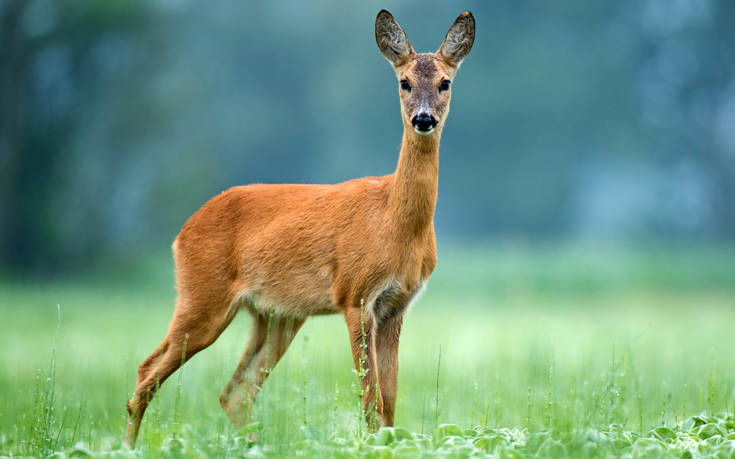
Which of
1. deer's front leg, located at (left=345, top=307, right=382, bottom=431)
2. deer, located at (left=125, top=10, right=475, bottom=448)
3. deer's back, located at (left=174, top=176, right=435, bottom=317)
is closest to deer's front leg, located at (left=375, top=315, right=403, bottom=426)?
deer, located at (left=125, top=10, right=475, bottom=448)

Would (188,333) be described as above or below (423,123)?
below

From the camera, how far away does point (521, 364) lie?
10133 mm

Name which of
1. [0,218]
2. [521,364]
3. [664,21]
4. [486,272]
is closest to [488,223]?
[664,21]

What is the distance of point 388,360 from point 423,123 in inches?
64.6

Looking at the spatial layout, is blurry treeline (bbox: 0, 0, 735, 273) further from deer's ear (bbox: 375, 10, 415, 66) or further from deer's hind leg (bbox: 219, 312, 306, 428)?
deer's ear (bbox: 375, 10, 415, 66)

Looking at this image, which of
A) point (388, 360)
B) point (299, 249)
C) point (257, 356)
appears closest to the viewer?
point (388, 360)

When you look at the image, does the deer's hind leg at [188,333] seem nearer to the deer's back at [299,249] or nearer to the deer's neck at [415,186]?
the deer's back at [299,249]

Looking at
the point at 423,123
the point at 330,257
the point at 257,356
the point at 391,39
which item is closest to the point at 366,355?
the point at 330,257

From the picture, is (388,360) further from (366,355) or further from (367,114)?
(367,114)

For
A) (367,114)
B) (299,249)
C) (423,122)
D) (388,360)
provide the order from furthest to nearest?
(367,114)
(299,249)
(388,360)
(423,122)

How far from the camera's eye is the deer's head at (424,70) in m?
5.84

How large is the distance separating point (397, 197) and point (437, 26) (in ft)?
107

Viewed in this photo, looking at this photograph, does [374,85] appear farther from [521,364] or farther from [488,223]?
[521,364]

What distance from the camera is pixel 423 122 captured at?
18.8 feet
